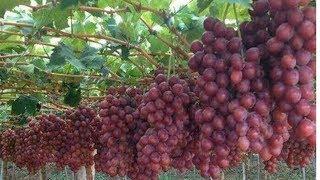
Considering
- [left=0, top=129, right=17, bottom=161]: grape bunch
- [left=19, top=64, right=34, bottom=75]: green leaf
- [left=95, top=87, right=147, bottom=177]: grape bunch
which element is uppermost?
[left=19, top=64, right=34, bottom=75]: green leaf

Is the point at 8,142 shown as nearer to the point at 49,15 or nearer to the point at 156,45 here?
the point at 156,45

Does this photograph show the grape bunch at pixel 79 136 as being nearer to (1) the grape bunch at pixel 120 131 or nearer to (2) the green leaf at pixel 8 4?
(1) the grape bunch at pixel 120 131

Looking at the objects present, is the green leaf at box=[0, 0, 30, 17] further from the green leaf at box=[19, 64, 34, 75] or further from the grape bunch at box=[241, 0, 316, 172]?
the green leaf at box=[19, 64, 34, 75]

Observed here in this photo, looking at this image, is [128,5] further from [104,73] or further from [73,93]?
[73,93]

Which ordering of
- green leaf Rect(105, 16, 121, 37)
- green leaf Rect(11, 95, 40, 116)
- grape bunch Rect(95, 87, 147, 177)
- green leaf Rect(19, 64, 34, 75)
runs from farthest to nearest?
green leaf Rect(11, 95, 40, 116), green leaf Rect(19, 64, 34, 75), green leaf Rect(105, 16, 121, 37), grape bunch Rect(95, 87, 147, 177)

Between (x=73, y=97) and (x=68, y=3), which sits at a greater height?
(x=68, y=3)

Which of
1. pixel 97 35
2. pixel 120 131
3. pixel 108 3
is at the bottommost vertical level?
pixel 120 131

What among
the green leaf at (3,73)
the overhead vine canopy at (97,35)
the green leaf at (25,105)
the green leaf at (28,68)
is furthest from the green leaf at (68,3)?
the green leaf at (25,105)

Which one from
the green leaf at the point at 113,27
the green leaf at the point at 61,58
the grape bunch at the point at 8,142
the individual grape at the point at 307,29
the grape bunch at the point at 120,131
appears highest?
the green leaf at the point at 113,27

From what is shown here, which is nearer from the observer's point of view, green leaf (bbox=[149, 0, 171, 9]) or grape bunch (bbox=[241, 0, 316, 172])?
grape bunch (bbox=[241, 0, 316, 172])

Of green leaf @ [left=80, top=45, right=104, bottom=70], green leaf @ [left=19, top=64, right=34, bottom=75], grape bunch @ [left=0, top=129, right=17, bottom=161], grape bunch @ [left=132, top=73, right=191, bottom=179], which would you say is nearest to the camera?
grape bunch @ [left=132, top=73, right=191, bottom=179]

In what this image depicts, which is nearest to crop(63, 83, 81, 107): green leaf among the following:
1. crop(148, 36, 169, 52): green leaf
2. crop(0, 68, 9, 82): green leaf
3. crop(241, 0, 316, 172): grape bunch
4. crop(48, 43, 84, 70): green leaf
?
crop(0, 68, 9, 82): green leaf

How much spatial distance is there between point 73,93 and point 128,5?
1.67 meters

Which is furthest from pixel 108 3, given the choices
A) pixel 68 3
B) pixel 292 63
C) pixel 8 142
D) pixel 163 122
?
pixel 8 142
